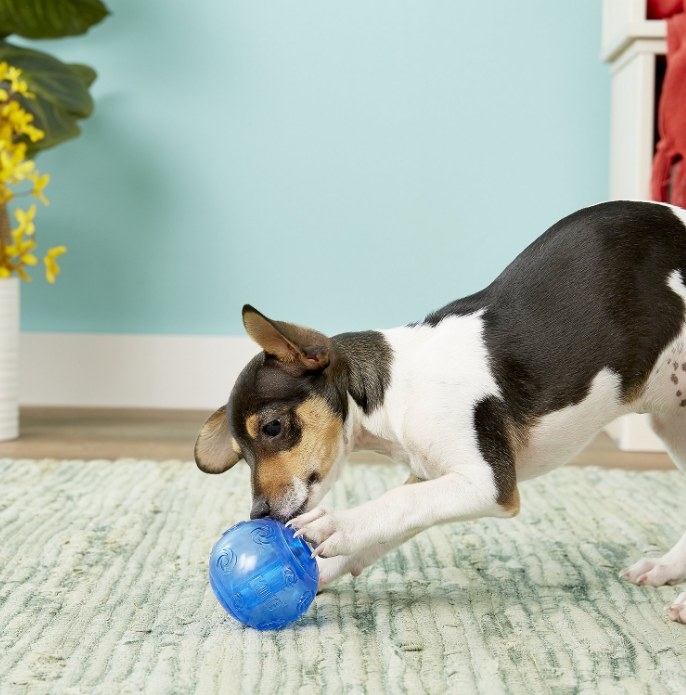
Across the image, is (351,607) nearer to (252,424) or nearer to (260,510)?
(260,510)

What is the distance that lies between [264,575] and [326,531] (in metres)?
0.10

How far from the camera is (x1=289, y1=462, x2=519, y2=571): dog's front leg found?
1480 mm

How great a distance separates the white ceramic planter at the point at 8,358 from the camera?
3.02 m

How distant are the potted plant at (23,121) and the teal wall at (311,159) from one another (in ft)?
0.79

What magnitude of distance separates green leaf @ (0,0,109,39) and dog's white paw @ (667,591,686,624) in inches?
104

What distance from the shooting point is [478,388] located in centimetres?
162

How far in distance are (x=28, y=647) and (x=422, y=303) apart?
7.60 feet

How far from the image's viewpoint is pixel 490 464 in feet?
5.20

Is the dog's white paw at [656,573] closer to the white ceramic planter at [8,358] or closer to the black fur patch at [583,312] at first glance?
the black fur patch at [583,312]

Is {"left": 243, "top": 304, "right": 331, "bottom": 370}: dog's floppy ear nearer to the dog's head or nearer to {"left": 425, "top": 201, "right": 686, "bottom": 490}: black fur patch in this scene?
the dog's head

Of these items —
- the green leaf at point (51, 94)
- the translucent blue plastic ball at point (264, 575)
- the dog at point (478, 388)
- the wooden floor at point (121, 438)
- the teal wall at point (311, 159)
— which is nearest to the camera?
the translucent blue plastic ball at point (264, 575)

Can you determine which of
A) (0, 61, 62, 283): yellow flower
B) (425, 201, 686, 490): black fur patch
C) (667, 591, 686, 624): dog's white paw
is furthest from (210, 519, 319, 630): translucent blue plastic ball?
(0, 61, 62, 283): yellow flower

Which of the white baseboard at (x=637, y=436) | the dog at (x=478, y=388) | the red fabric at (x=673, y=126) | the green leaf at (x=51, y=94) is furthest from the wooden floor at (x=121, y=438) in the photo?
the dog at (x=478, y=388)

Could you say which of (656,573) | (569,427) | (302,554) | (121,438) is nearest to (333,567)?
(302,554)
